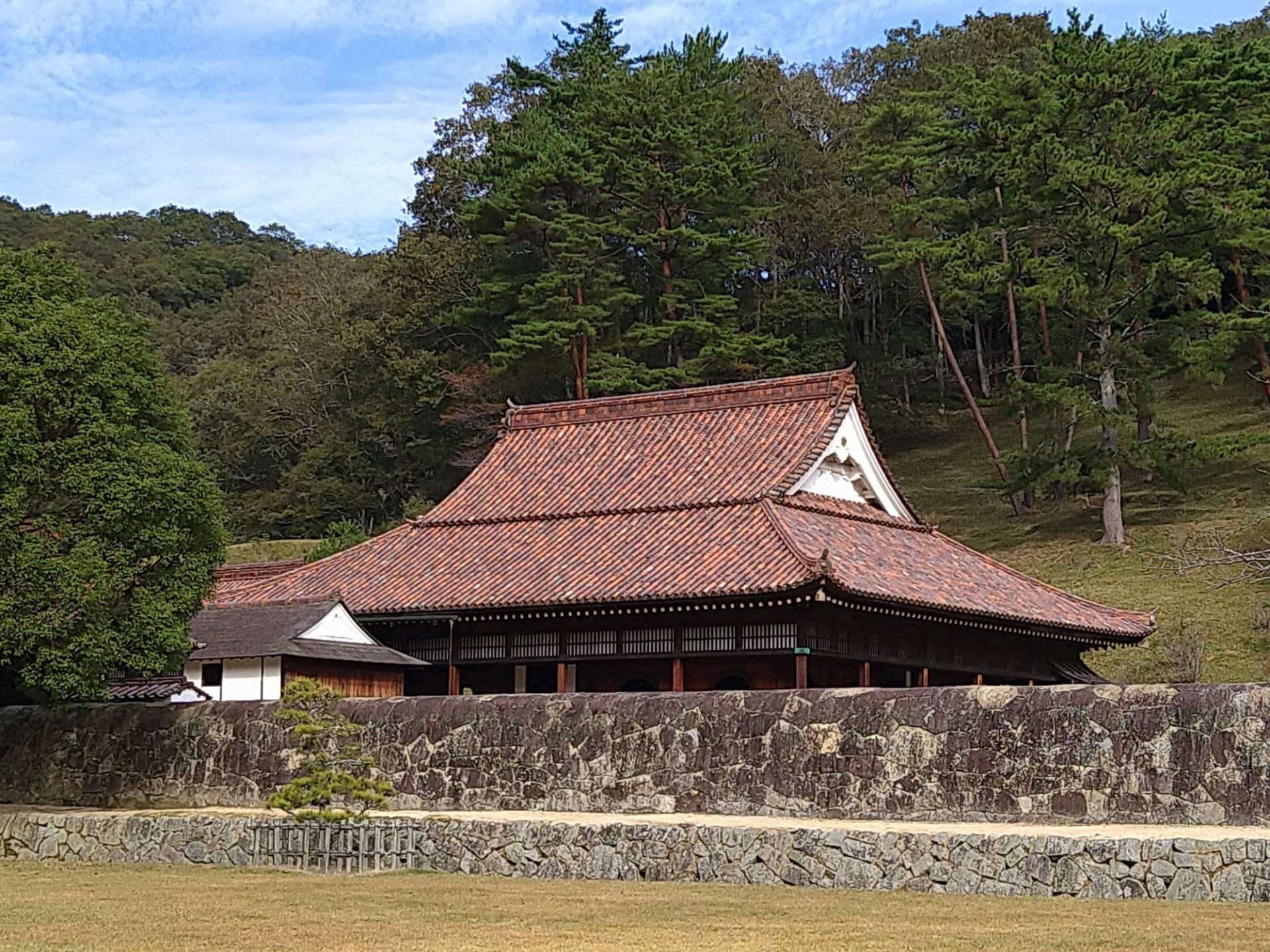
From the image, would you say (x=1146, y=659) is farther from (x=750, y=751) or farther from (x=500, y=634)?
(x=750, y=751)

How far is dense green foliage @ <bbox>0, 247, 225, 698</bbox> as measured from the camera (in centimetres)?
2005

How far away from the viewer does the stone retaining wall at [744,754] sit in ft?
54.2

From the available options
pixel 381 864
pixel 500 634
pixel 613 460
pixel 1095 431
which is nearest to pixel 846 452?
pixel 613 460

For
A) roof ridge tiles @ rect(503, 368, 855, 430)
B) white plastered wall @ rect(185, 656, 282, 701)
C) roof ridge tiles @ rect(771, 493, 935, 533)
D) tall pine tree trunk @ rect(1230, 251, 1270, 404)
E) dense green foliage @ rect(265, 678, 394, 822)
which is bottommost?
dense green foliage @ rect(265, 678, 394, 822)

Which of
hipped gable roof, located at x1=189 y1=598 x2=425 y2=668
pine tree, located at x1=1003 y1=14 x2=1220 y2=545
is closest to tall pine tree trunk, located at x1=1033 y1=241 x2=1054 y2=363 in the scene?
pine tree, located at x1=1003 y1=14 x2=1220 y2=545

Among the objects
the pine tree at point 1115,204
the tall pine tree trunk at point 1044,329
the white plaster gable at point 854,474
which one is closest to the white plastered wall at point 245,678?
the white plaster gable at point 854,474

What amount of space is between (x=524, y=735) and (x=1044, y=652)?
1180 centimetres

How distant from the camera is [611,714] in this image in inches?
782

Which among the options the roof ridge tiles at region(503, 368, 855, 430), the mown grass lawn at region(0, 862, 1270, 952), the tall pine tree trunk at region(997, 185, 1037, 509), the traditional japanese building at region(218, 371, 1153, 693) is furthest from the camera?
the tall pine tree trunk at region(997, 185, 1037, 509)

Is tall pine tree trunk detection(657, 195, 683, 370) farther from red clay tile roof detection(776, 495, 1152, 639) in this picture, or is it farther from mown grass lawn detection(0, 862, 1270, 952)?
mown grass lawn detection(0, 862, 1270, 952)

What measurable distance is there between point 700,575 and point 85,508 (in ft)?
28.1

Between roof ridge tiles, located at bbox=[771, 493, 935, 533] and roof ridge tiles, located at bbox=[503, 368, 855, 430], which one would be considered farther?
roof ridge tiles, located at bbox=[503, 368, 855, 430]

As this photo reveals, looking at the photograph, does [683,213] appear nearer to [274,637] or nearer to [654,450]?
[654,450]

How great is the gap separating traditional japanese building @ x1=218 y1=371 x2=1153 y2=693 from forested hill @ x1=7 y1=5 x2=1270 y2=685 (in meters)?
13.3
